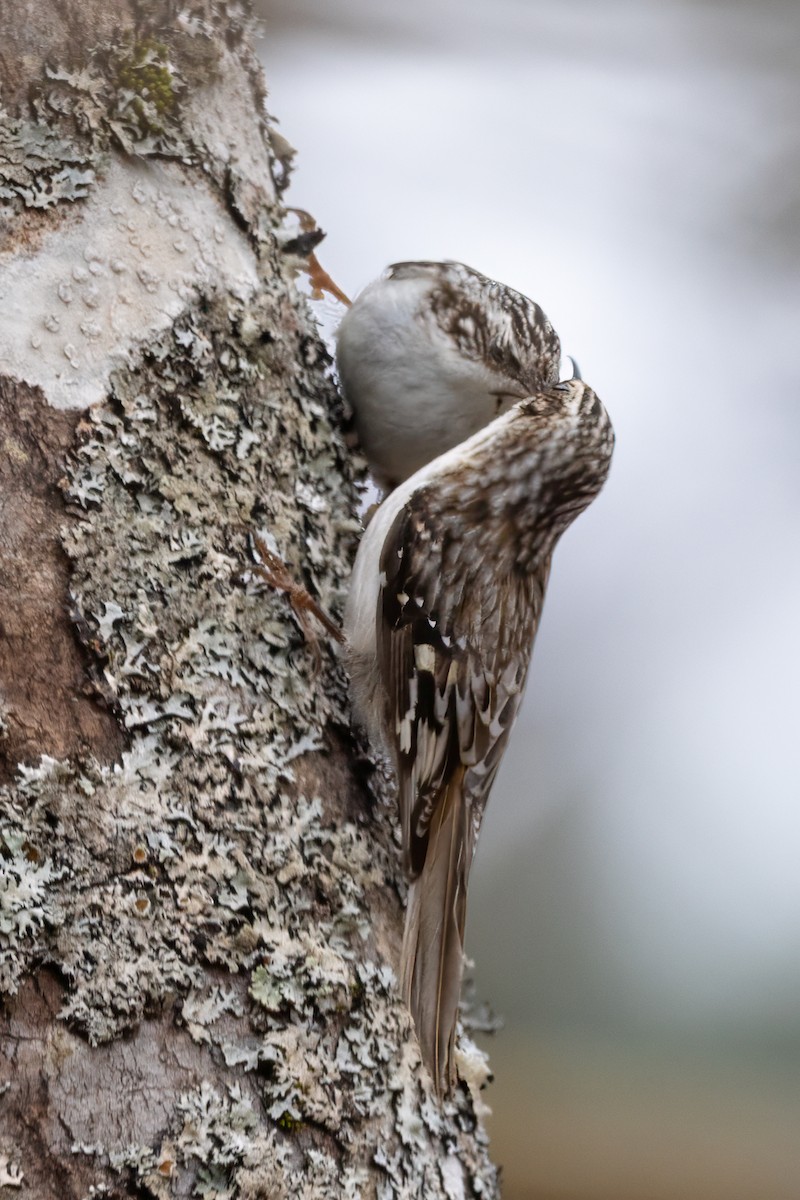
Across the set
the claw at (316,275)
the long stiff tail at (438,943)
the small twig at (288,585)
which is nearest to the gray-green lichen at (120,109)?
the claw at (316,275)

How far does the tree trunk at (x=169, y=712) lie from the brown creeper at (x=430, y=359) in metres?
0.17

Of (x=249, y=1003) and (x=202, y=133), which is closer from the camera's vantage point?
(x=249, y=1003)

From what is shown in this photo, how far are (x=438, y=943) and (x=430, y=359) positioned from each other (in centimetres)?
77

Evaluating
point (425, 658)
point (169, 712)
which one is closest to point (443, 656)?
point (425, 658)

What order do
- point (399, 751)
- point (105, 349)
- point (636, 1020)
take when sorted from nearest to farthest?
1. point (105, 349)
2. point (399, 751)
3. point (636, 1020)

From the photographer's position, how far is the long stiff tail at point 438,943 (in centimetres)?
106

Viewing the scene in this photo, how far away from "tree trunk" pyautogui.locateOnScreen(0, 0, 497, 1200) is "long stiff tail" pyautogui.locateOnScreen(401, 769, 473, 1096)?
25 millimetres

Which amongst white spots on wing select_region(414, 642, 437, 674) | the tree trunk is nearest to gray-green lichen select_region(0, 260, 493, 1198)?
the tree trunk

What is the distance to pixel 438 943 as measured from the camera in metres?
1.11

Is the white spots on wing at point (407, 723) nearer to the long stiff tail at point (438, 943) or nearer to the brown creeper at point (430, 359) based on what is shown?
the long stiff tail at point (438, 943)

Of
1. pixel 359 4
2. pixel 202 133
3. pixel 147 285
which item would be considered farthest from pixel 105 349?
pixel 359 4

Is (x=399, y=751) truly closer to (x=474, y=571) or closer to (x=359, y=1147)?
(x=474, y=571)

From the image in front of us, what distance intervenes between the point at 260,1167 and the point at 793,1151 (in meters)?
1.56

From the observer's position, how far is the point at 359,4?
1.37 m
